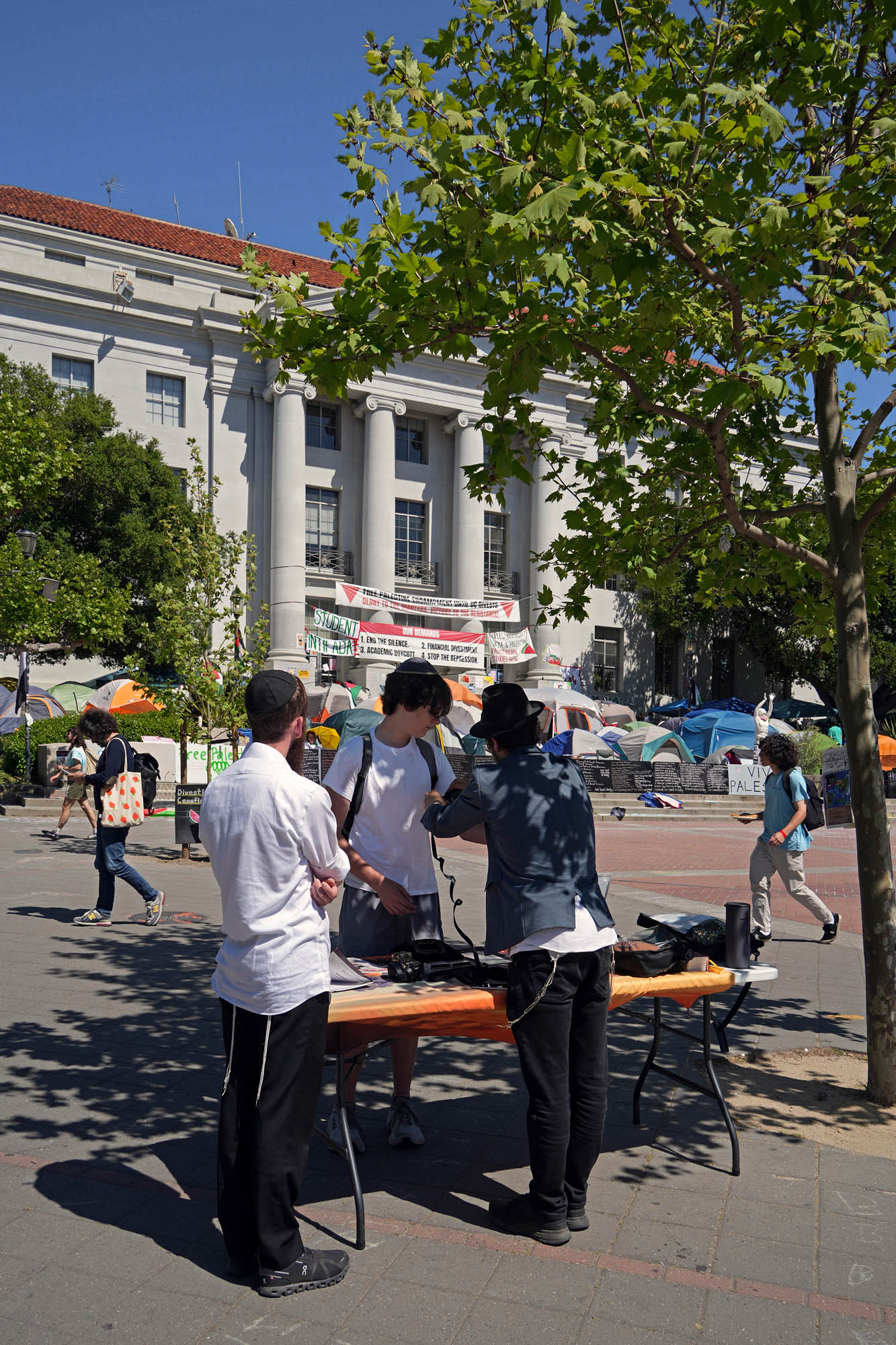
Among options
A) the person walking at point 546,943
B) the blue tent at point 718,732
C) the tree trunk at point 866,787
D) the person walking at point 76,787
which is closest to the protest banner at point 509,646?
the blue tent at point 718,732

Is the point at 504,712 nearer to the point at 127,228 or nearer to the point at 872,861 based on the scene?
the point at 872,861

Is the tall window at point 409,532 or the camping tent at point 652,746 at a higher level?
the tall window at point 409,532

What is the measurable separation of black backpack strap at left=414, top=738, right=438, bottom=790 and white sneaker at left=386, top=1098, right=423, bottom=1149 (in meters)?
1.42

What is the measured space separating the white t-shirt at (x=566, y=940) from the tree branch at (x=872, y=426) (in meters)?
3.38

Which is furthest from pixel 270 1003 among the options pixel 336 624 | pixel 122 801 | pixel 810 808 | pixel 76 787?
pixel 336 624

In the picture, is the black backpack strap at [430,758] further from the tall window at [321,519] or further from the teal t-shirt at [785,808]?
the tall window at [321,519]

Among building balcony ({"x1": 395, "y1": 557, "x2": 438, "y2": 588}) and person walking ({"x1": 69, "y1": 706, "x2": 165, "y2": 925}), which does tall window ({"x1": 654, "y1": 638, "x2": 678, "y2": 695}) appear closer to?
building balcony ({"x1": 395, "y1": 557, "x2": 438, "y2": 588})

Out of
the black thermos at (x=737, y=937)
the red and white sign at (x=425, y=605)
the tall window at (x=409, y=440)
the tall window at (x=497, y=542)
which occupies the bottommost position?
the black thermos at (x=737, y=937)

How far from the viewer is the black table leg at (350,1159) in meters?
3.41

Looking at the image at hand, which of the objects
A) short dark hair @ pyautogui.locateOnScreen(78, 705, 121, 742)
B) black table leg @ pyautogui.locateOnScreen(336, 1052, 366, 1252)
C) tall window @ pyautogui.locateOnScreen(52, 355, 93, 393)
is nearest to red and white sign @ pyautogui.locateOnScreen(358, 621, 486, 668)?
tall window @ pyautogui.locateOnScreen(52, 355, 93, 393)

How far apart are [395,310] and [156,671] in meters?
25.7

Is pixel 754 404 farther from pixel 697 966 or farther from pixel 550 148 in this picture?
pixel 697 966

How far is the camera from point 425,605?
3369cm

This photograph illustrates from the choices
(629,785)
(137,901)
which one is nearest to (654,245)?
(137,901)
